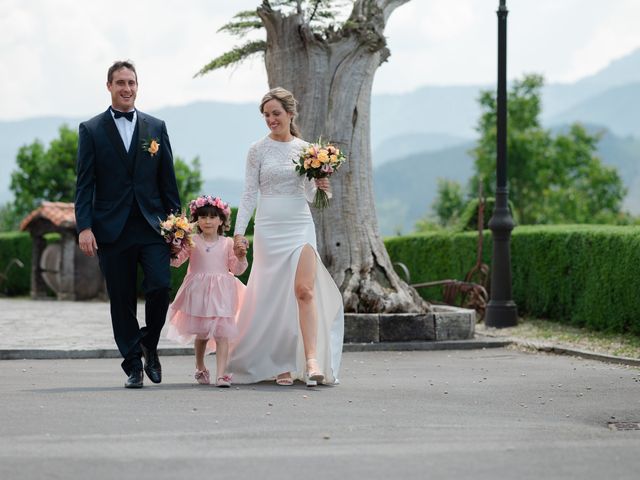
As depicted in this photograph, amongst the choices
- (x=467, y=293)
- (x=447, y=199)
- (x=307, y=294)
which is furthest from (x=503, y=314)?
(x=447, y=199)

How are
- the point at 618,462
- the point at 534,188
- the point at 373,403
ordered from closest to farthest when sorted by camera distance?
the point at 618,462 → the point at 373,403 → the point at 534,188

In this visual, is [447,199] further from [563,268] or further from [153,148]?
[153,148]

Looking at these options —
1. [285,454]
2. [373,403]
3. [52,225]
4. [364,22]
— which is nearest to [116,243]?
[373,403]

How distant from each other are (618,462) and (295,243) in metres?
4.19

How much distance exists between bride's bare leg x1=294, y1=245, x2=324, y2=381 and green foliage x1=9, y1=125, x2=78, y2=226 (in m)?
41.3

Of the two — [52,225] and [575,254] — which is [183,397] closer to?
[575,254]

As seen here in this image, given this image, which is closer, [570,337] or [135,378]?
[135,378]

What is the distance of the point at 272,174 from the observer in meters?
9.45

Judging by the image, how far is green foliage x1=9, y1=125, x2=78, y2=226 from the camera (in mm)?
50125

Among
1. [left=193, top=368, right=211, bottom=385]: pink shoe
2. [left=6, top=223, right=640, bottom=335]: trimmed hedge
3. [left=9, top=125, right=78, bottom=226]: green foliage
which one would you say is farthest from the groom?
[left=9, top=125, right=78, bottom=226]: green foliage

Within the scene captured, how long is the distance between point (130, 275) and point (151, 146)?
962 millimetres

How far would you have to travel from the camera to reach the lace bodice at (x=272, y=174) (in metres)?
9.44

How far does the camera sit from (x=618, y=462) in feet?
18.7

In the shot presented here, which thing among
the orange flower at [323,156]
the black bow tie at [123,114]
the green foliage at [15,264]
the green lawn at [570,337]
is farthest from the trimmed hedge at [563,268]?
the green foliage at [15,264]
